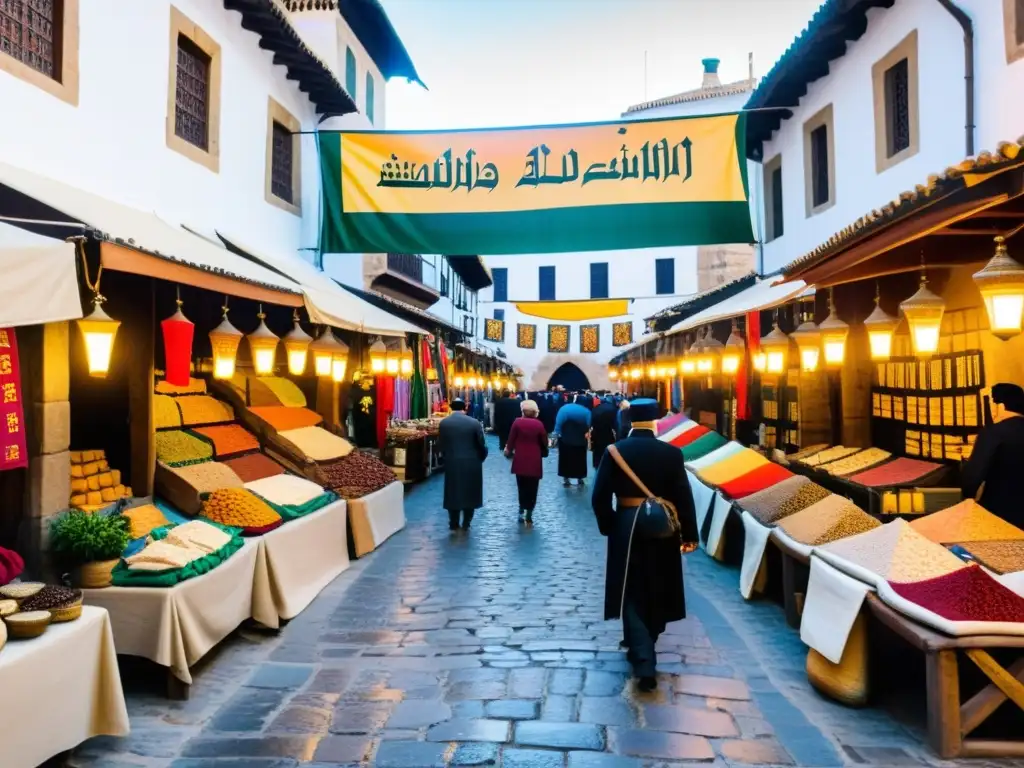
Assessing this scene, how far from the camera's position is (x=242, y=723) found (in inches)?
200

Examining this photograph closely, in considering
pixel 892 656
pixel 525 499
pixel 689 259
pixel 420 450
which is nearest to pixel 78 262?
pixel 892 656

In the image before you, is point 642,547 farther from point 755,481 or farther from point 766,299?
point 766,299

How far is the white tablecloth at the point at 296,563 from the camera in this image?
699 cm

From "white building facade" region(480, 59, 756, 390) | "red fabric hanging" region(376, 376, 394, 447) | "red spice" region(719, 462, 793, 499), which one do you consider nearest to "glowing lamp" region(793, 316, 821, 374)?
"red spice" region(719, 462, 793, 499)

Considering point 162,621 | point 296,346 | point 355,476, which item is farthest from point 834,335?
point 162,621

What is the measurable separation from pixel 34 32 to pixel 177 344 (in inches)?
119

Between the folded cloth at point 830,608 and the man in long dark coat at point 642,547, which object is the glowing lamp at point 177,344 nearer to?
the man in long dark coat at point 642,547

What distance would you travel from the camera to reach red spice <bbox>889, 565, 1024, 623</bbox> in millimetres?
4586

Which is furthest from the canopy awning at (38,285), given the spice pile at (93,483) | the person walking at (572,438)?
the person walking at (572,438)

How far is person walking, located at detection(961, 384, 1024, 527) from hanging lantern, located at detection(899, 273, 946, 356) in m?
0.67

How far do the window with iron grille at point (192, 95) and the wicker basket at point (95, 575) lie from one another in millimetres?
6098

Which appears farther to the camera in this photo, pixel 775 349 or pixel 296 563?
pixel 775 349

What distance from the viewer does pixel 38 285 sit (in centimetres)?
468

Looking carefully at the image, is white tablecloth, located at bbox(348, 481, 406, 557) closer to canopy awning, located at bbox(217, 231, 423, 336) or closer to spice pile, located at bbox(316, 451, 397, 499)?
spice pile, located at bbox(316, 451, 397, 499)
